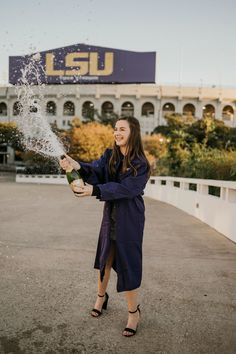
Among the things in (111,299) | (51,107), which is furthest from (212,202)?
(51,107)

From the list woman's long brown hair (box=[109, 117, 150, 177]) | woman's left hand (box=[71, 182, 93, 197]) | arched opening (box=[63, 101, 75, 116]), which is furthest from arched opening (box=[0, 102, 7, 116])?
woman's left hand (box=[71, 182, 93, 197])

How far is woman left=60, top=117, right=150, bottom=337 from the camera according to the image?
3.16 m

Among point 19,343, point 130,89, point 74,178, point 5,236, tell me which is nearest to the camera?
point 19,343

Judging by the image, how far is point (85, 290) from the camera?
13.6 ft

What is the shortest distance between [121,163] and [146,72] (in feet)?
181

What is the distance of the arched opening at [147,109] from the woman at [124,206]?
61332 millimetres

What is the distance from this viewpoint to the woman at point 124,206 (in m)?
3.16

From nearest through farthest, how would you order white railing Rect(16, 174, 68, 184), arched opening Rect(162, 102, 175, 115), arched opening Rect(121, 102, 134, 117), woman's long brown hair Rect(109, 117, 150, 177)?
woman's long brown hair Rect(109, 117, 150, 177)
white railing Rect(16, 174, 68, 184)
arched opening Rect(162, 102, 175, 115)
arched opening Rect(121, 102, 134, 117)

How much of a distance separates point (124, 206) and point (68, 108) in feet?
210

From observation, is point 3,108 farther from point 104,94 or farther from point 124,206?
point 124,206

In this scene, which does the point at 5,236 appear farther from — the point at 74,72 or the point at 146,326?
the point at 74,72

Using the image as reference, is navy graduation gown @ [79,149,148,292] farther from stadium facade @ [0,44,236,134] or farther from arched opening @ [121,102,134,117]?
arched opening @ [121,102,134,117]

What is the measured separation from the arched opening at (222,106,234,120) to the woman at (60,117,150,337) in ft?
205

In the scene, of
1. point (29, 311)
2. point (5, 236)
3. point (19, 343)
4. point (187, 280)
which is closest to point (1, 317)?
point (29, 311)
